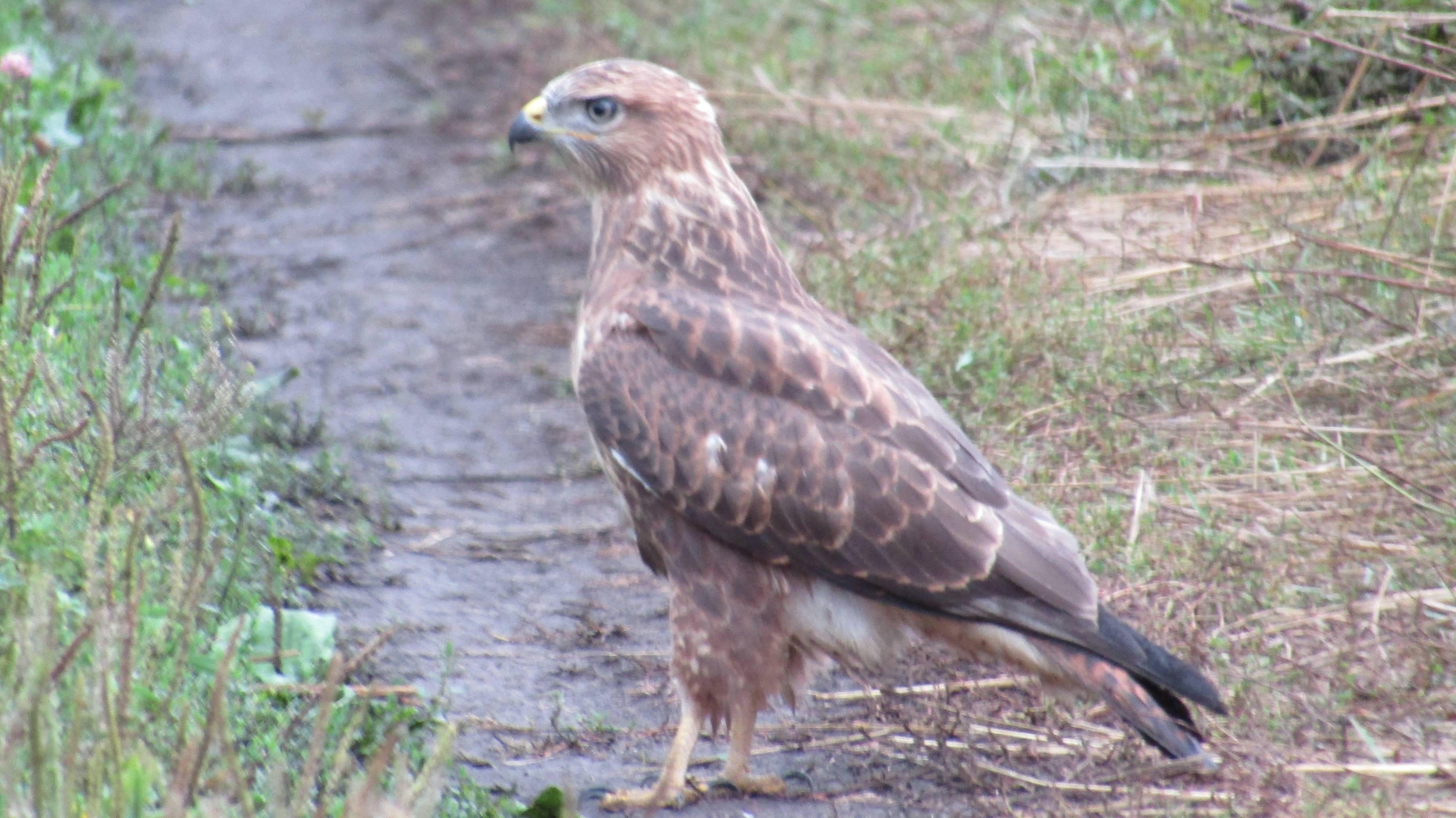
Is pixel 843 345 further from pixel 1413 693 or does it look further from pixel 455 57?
pixel 455 57

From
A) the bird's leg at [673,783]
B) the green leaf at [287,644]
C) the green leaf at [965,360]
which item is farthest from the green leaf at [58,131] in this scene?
the bird's leg at [673,783]

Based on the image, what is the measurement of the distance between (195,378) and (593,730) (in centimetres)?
131

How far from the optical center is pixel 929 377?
5445 millimetres

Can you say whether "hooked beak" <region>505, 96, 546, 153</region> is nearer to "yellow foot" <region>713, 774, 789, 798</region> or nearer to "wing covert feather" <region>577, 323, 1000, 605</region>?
"wing covert feather" <region>577, 323, 1000, 605</region>

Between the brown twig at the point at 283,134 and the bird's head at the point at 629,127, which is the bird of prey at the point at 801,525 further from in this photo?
the brown twig at the point at 283,134

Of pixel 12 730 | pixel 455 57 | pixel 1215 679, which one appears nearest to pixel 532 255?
pixel 455 57

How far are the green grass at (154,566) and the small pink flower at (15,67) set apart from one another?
0.04m

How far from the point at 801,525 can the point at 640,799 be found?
0.74 metres

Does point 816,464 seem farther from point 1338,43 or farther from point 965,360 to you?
point 1338,43

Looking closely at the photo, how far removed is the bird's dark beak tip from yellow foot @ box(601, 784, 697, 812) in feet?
5.86

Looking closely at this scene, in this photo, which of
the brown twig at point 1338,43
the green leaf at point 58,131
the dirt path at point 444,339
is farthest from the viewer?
the green leaf at point 58,131

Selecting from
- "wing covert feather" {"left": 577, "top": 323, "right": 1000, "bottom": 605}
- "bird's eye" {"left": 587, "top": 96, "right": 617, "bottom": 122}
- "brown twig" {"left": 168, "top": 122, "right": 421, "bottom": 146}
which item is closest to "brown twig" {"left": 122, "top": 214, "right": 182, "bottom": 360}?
"wing covert feather" {"left": 577, "top": 323, "right": 1000, "bottom": 605}

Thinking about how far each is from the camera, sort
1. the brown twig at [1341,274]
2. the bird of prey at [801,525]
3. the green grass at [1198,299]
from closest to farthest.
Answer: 1. the bird of prey at [801,525]
2. the green grass at [1198,299]
3. the brown twig at [1341,274]

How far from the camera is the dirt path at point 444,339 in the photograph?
4.21 metres
